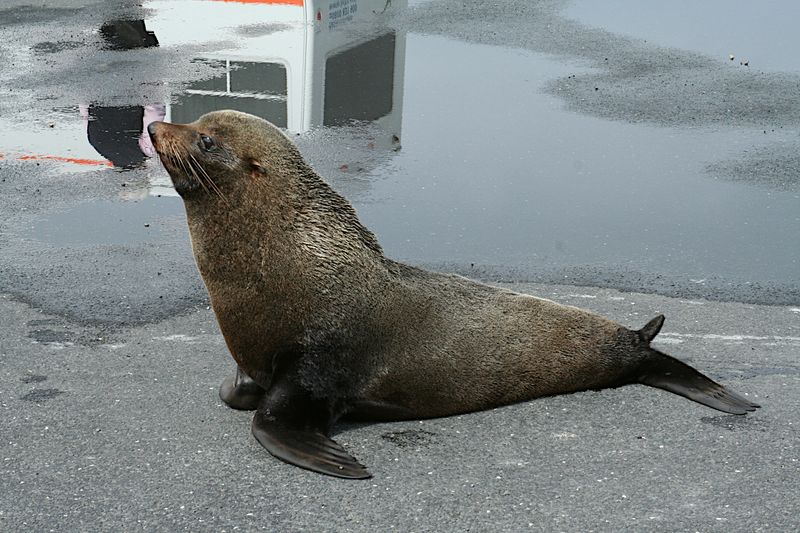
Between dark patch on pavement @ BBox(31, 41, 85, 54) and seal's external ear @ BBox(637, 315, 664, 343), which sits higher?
seal's external ear @ BBox(637, 315, 664, 343)

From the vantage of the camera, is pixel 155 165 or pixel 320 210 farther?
pixel 155 165

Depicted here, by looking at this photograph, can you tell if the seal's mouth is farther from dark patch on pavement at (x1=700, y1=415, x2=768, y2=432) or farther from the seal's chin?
dark patch on pavement at (x1=700, y1=415, x2=768, y2=432)

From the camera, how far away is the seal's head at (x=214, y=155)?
547cm

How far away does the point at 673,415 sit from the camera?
5.62 meters

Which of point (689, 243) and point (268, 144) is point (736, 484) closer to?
point (268, 144)

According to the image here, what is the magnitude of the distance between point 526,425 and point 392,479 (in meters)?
0.85

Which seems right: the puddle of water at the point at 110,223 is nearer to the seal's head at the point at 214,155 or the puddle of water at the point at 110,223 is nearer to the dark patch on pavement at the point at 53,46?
the seal's head at the point at 214,155

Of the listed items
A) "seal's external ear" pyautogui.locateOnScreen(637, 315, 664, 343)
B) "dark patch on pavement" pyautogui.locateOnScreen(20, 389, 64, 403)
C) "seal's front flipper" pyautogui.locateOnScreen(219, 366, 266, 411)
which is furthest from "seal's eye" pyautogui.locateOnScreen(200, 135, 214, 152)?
"seal's external ear" pyautogui.locateOnScreen(637, 315, 664, 343)

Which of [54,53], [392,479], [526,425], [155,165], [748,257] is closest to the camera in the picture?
[392,479]

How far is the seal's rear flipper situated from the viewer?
5.70 meters

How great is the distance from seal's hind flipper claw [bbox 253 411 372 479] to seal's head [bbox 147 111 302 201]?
3.59 feet

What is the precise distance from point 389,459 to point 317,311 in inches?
30.1

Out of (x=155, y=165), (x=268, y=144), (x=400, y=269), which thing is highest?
(x=268, y=144)

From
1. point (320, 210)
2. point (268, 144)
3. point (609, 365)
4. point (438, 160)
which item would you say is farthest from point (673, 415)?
point (438, 160)
